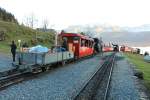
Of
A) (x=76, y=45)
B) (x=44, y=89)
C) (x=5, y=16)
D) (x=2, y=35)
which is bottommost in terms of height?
(x=44, y=89)

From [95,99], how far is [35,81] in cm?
584

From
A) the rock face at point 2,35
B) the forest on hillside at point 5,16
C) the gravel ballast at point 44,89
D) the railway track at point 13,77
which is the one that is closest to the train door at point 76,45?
the railway track at point 13,77

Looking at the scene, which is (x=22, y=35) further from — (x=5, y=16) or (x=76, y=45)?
(x=76, y=45)

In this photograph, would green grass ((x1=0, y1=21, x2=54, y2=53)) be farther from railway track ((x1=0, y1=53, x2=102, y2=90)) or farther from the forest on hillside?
railway track ((x1=0, y1=53, x2=102, y2=90))

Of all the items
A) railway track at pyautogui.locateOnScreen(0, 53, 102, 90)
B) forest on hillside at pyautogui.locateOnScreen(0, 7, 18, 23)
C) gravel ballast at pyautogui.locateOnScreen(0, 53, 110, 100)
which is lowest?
gravel ballast at pyautogui.locateOnScreen(0, 53, 110, 100)

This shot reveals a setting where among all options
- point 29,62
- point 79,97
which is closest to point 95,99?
point 79,97

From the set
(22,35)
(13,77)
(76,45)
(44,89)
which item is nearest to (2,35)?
(22,35)

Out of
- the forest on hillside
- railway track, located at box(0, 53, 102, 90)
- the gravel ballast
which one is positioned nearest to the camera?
the gravel ballast

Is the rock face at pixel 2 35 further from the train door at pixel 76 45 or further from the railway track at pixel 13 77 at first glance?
the railway track at pixel 13 77

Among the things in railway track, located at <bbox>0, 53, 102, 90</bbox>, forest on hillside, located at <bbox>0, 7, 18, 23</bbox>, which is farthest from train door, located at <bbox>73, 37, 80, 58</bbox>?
forest on hillside, located at <bbox>0, 7, 18, 23</bbox>

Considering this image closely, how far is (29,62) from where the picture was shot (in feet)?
78.2

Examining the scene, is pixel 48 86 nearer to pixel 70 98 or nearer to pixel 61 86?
pixel 61 86

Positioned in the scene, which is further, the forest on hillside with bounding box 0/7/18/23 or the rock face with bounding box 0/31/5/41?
the forest on hillside with bounding box 0/7/18/23

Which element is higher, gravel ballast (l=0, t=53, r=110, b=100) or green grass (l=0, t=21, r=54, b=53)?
green grass (l=0, t=21, r=54, b=53)
